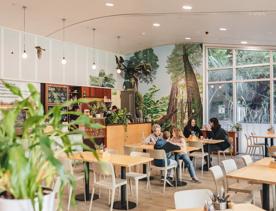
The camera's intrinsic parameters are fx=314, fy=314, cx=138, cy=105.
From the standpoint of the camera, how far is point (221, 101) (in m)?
11.9

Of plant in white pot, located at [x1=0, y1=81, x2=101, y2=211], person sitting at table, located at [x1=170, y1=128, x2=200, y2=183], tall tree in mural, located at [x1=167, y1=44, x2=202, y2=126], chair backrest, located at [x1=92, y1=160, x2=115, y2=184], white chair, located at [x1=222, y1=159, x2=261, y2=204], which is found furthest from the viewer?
tall tree in mural, located at [x1=167, y1=44, x2=202, y2=126]

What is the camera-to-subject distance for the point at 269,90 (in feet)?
35.9

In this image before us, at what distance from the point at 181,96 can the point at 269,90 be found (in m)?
3.08

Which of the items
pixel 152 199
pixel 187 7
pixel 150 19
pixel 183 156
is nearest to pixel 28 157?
pixel 152 199

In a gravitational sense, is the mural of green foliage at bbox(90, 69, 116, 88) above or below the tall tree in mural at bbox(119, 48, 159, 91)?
below

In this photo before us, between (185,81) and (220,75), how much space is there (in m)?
1.35

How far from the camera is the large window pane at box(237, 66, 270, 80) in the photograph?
11.0 meters

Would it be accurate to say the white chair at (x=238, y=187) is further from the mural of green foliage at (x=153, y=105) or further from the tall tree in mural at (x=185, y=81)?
the mural of green foliage at (x=153, y=105)

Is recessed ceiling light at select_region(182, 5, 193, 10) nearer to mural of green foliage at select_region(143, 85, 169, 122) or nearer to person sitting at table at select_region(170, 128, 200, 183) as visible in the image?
person sitting at table at select_region(170, 128, 200, 183)

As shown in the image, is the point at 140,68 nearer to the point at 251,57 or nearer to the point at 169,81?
the point at 169,81

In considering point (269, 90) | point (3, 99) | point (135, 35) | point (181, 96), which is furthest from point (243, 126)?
point (3, 99)

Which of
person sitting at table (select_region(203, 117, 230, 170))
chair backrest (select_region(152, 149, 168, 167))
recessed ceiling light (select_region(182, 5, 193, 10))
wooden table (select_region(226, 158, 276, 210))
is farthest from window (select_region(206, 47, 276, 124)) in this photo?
wooden table (select_region(226, 158, 276, 210))

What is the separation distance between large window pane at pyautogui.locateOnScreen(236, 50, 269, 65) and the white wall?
4.94m

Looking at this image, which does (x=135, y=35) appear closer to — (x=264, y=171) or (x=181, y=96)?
(x=181, y=96)
